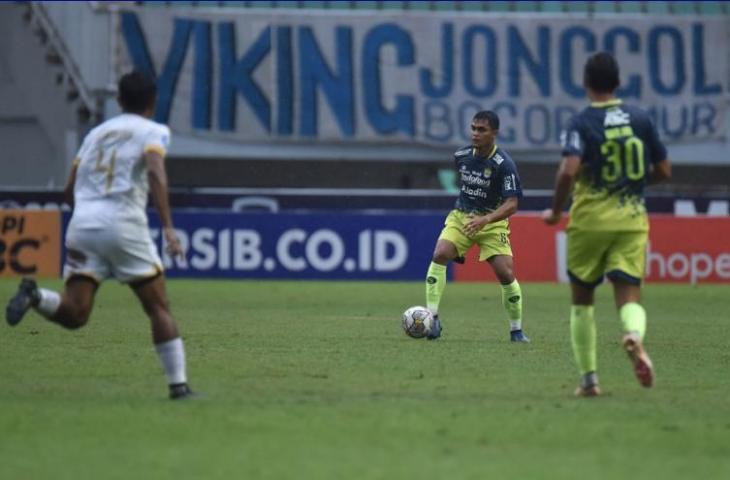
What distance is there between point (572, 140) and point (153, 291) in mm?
2727

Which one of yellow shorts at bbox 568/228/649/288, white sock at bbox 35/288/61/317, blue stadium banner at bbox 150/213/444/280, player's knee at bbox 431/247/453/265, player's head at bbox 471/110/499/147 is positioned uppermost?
player's head at bbox 471/110/499/147

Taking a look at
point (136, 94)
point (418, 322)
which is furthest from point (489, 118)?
point (136, 94)

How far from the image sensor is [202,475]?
7.50 metres

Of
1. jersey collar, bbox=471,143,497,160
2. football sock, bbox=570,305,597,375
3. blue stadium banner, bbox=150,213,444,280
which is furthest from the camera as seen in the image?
blue stadium banner, bbox=150,213,444,280

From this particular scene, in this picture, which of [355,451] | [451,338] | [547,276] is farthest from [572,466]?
[547,276]

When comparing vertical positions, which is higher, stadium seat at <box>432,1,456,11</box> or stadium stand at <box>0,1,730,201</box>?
stadium seat at <box>432,1,456,11</box>

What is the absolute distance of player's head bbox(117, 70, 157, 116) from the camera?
10.1 meters

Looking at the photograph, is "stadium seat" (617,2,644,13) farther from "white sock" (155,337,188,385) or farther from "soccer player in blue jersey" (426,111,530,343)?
"white sock" (155,337,188,385)

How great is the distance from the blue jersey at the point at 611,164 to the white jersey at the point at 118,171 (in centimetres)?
259

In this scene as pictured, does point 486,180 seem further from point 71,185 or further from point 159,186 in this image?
point 159,186

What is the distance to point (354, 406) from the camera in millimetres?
10008

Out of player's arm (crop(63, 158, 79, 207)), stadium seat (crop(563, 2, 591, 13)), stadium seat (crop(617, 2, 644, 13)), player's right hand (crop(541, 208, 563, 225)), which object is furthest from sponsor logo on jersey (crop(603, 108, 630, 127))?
stadium seat (crop(617, 2, 644, 13))

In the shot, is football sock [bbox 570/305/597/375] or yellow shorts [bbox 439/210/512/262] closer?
football sock [bbox 570/305/597/375]

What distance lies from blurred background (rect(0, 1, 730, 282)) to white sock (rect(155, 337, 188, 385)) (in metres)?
27.0
